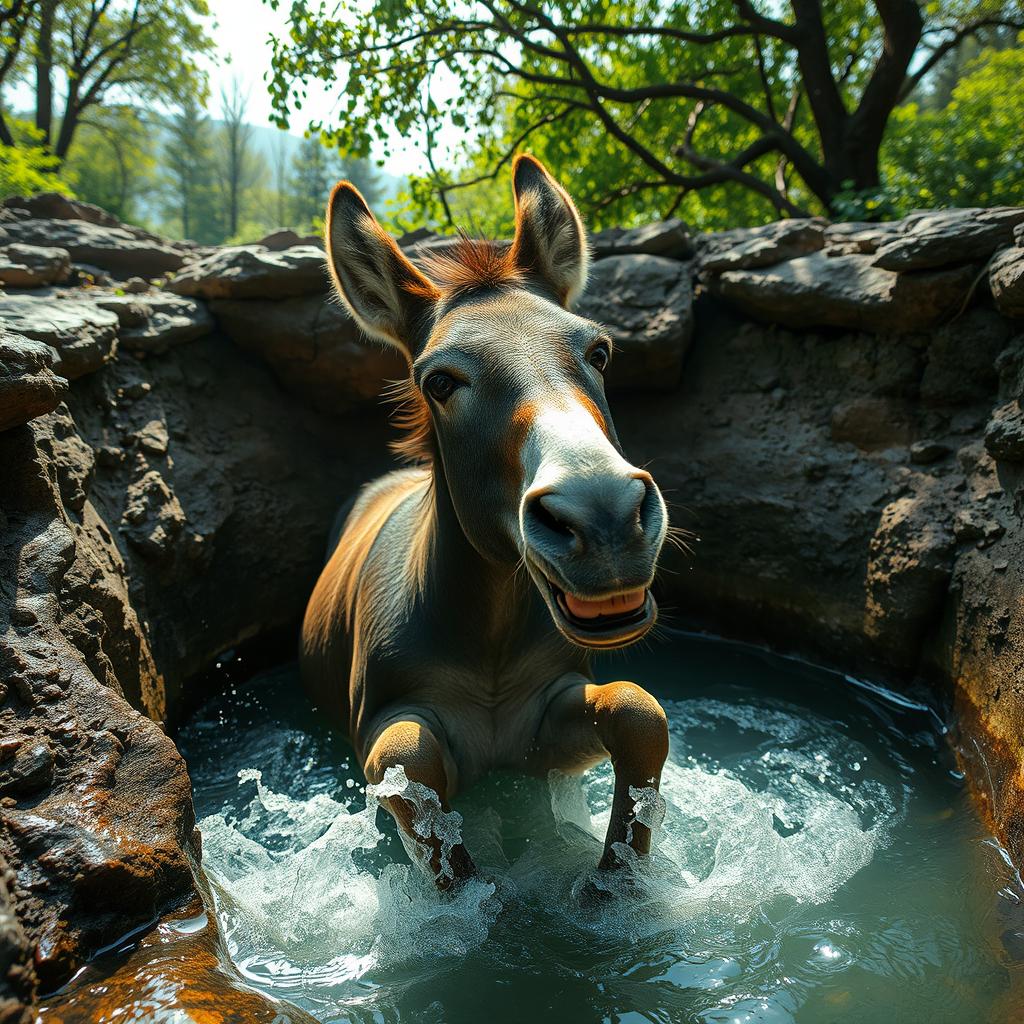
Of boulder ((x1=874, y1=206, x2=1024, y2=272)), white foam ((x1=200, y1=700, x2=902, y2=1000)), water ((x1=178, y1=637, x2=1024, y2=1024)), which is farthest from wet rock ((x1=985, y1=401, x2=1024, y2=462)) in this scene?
white foam ((x1=200, y1=700, x2=902, y2=1000))

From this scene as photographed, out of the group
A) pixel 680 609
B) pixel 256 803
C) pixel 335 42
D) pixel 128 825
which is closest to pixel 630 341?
pixel 680 609

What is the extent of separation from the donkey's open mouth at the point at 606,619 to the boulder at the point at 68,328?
302 centimetres

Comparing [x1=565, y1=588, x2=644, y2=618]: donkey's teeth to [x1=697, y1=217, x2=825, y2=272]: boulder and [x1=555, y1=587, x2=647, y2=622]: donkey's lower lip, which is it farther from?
[x1=697, y1=217, x2=825, y2=272]: boulder

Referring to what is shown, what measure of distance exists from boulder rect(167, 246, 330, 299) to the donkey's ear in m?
2.50

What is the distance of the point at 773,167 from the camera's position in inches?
543

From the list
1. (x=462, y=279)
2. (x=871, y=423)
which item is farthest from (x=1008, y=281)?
(x=462, y=279)

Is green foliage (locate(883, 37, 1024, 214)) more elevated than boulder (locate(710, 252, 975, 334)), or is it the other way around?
green foliage (locate(883, 37, 1024, 214))

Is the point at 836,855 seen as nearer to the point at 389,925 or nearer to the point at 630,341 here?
the point at 389,925

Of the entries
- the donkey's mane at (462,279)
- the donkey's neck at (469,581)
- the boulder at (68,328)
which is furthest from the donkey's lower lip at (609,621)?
the boulder at (68,328)

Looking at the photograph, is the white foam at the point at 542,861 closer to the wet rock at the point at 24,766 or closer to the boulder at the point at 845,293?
the wet rock at the point at 24,766

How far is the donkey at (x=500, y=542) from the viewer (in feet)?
7.25

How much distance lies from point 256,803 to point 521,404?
99.2 inches

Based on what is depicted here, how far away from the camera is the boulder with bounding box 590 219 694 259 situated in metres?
6.24

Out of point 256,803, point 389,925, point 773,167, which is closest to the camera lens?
point 389,925
